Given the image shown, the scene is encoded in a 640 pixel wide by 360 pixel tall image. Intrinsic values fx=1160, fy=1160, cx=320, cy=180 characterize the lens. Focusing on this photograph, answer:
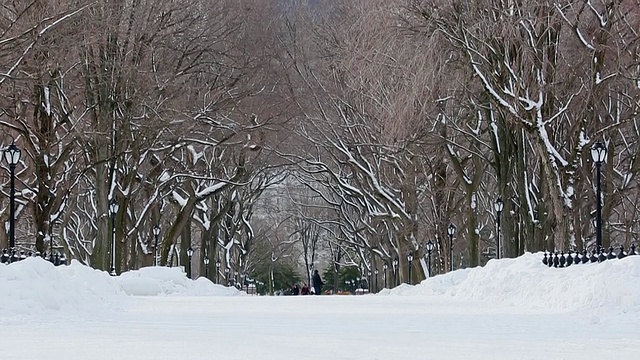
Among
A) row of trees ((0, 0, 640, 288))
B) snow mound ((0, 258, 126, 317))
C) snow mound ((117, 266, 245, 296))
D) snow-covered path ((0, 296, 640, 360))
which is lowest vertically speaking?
snow-covered path ((0, 296, 640, 360))

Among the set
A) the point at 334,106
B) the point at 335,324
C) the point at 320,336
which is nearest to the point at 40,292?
the point at 335,324

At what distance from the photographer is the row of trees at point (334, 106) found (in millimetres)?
26812

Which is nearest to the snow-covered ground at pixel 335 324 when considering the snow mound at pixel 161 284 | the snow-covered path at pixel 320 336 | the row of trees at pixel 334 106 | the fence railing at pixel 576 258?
the snow-covered path at pixel 320 336

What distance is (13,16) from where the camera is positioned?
98.1 ft

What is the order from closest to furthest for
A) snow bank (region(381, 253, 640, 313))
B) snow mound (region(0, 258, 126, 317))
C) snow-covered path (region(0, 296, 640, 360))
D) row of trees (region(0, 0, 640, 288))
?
1. snow-covered path (region(0, 296, 640, 360))
2. snow mound (region(0, 258, 126, 317))
3. snow bank (region(381, 253, 640, 313))
4. row of trees (region(0, 0, 640, 288))

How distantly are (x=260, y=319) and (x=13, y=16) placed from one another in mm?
17065

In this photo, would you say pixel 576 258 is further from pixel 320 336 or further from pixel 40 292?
pixel 320 336

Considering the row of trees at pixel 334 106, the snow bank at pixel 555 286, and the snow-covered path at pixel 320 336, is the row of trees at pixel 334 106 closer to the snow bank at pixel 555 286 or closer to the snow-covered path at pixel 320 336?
the snow bank at pixel 555 286

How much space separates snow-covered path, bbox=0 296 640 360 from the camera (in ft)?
31.9

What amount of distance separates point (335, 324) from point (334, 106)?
29644mm

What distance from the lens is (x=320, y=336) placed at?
1188 centimetres

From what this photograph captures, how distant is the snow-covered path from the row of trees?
9890 mm

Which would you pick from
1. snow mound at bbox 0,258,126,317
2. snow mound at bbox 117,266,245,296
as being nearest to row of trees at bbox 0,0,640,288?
snow mound at bbox 117,266,245,296

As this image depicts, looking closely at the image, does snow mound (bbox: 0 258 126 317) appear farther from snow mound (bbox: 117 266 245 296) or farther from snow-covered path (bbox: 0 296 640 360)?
snow mound (bbox: 117 266 245 296)
